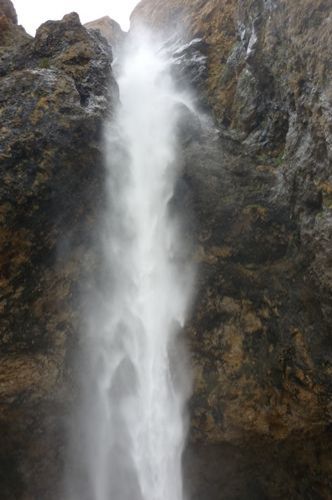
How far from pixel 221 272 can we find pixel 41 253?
4.34 metres

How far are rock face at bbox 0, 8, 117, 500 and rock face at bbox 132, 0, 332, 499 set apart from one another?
289 cm

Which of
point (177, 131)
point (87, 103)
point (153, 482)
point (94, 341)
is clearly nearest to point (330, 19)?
point (177, 131)

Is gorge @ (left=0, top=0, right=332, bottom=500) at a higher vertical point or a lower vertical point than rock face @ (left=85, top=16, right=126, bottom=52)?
lower

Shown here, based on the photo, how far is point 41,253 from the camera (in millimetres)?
9617

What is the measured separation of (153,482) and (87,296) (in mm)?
4446

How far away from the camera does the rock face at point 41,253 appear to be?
896cm

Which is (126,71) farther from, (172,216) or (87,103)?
(172,216)

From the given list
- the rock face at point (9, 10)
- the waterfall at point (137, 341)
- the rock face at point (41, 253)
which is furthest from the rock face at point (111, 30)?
the rock face at point (41, 253)

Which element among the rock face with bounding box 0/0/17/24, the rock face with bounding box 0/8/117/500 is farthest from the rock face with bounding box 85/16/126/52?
the rock face with bounding box 0/8/117/500

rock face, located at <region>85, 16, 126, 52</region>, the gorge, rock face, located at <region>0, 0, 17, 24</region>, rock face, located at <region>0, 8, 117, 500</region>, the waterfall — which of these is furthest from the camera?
rock face, located at <region>85, 16, 126, 52</region>

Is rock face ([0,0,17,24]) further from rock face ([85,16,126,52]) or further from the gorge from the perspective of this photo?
rock face ([85,16,126,52])

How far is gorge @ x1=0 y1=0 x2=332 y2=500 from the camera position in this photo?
8625 millimetres

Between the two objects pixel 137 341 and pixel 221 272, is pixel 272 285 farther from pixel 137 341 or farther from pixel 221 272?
pixel 137 341

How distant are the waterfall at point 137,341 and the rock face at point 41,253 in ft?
1.95
